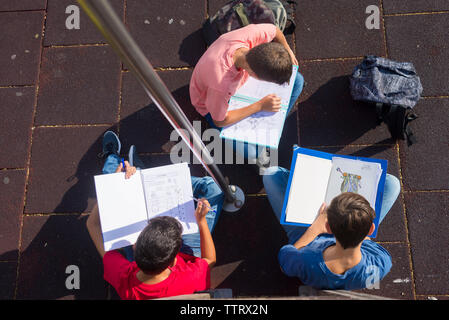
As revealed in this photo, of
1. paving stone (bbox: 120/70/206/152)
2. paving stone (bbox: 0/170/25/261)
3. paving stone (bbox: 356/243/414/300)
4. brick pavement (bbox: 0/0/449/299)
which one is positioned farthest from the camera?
paving stone (bbox: 120/70/206/152)

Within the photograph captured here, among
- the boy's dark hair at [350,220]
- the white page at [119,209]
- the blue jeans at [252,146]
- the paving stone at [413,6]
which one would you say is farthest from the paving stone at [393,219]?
the white page at [119,209]

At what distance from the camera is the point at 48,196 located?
2.83 metres

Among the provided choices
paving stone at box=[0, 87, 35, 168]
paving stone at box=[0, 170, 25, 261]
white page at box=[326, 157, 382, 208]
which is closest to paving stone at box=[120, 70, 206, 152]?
paving stone at box=[0, 87, 35, 168]

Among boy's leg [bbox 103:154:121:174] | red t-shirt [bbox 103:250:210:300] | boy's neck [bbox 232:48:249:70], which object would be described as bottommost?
red t-shirt [bbox 103:250:210:300]

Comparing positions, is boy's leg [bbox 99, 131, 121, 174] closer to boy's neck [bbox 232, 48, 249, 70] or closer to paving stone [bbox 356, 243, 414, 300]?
boy's neck [bbox 232, 48, 249, 70]

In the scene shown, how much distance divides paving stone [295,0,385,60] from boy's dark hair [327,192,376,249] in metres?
1.66

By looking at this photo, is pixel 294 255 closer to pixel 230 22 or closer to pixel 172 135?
pixel 172 135

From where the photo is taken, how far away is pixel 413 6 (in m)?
3.02

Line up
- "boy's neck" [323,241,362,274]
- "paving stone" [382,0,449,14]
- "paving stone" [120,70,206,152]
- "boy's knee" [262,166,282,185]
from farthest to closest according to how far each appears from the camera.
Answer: "paving stone" [382,0,449,14]
"paving stone" [120,70,206,152]
"boy's knee" [262,166,282,185]
"boy's neck" [323,241,362,274]

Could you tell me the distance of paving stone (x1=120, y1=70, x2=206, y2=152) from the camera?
288 cm

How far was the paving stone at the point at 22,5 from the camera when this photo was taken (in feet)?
10.6

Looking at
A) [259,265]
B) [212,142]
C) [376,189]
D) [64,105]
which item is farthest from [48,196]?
[376,189]

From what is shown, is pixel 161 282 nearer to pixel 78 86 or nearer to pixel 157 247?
pixel 157 247

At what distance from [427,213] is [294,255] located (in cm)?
138
